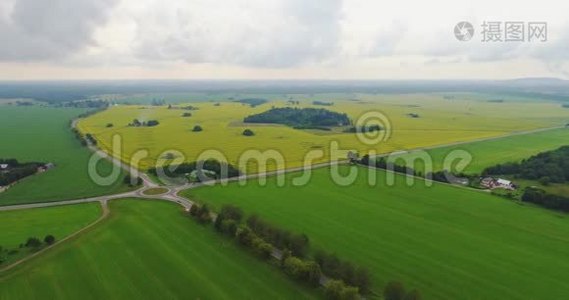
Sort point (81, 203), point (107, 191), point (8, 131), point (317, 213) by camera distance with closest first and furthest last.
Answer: point (317, 213)
point (81, 203)
point (107, 191)
point (8, 131)

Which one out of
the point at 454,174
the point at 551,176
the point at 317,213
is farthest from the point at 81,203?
the point at 551,176

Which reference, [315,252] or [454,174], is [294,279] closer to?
[315,252]

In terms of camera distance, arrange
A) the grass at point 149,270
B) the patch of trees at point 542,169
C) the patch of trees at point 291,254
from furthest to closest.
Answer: the patch of trees at point 542,169 → the grass at point 149,270 → the patch of trees at point 291,254

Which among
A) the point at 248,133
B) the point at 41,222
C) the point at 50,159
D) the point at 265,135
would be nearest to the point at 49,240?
the point at 41,222

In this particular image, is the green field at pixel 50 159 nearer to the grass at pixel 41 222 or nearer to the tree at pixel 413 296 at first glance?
the grass at pixel 41 222

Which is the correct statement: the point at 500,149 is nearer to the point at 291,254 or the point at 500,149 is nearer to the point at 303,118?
the point at 303,118

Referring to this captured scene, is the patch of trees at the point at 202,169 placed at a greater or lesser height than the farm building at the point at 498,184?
greater

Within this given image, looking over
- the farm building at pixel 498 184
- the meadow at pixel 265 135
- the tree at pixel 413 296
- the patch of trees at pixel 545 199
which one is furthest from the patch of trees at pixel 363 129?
the tree at pixel 413 296
